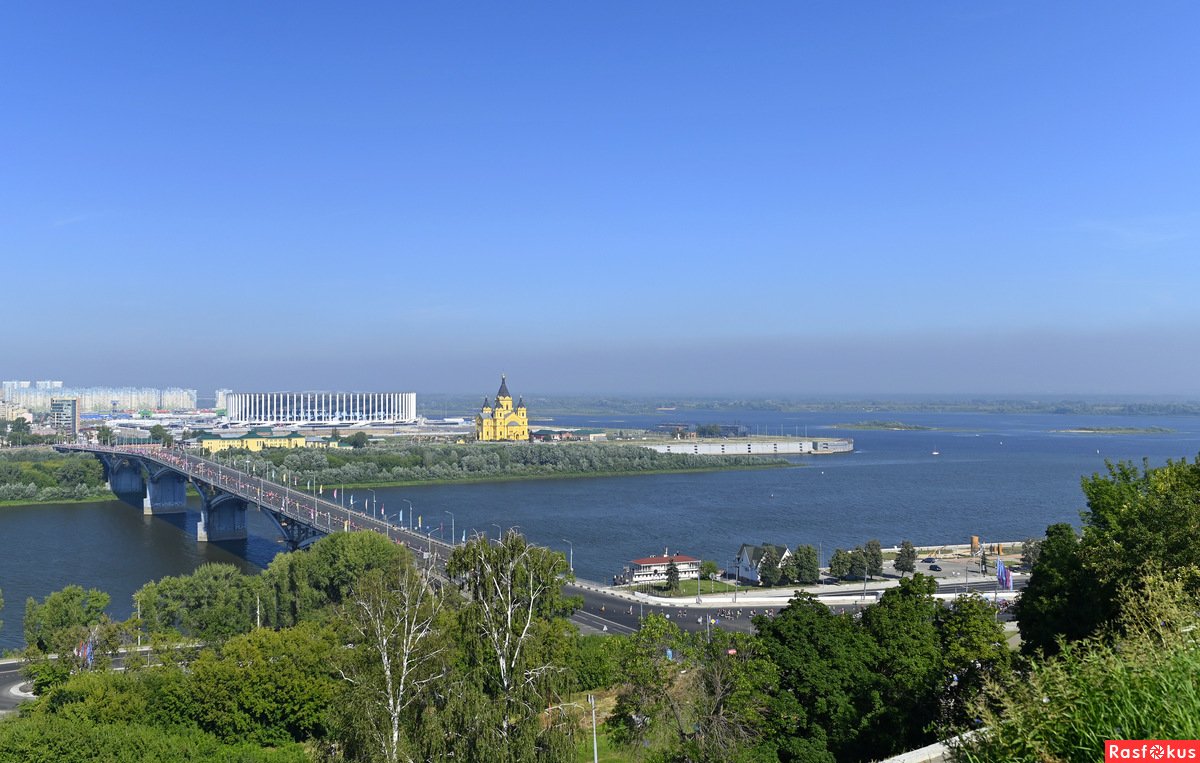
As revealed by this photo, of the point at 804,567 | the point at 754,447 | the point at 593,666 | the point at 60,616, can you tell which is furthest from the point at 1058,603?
the point at 754,447

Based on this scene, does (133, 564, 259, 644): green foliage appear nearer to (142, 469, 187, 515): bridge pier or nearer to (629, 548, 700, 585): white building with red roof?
(629, 548, 700, 585): white building with red roof

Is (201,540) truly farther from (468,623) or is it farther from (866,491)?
(866,491)

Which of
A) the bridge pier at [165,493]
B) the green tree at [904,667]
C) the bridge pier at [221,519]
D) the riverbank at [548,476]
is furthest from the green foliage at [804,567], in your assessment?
the bridge pier at [165,493]

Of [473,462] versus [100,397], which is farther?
[100,397]

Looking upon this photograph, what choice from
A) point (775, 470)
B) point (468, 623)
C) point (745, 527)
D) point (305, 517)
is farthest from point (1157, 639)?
point (775, 470)

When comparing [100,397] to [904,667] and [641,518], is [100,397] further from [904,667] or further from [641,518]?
[904,667]

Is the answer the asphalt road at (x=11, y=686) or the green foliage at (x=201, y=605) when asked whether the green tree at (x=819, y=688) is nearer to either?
the green foliage at (x=201, y=605)

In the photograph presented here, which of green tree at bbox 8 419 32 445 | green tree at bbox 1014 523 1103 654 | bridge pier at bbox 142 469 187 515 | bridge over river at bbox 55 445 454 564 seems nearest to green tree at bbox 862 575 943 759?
green tree at bbox 1014 523 1103 654

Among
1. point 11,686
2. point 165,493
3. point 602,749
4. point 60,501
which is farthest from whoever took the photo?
point 60,501
